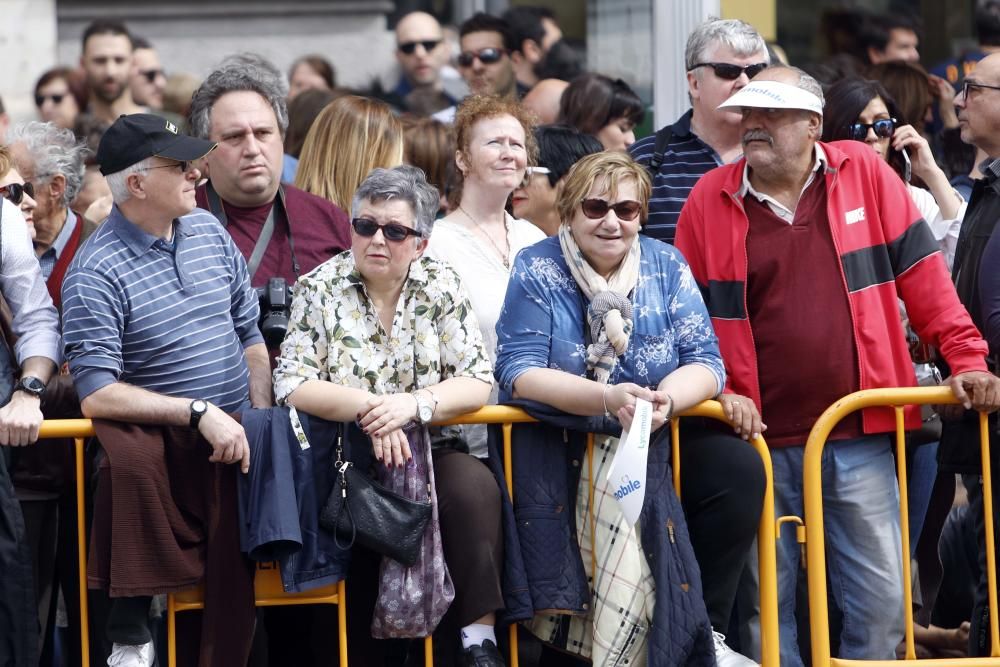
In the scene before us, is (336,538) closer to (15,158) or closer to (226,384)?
(226,384)

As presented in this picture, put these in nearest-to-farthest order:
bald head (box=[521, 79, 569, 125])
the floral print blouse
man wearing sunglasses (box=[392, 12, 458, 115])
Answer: the floral print blouse
bald head (box=[521, 79, 569, 125])
man wearing sunglasses (box=[392, 12, 458, 115])

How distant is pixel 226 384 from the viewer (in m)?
5.55

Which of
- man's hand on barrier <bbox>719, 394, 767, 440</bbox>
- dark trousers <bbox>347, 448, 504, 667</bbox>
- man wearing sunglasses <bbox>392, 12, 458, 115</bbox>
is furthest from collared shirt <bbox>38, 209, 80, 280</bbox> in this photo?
man wearing sunglasses <bbox>392, 12, 458, 115</bbox>

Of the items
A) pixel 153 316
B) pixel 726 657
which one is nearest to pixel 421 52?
pixel 153 316

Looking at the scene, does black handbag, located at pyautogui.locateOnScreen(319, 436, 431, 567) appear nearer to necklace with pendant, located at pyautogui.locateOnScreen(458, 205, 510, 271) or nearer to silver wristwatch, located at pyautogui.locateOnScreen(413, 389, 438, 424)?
silver wristwatch, located at pyautogui.locateOnScreen(413, 389, 438, 424)

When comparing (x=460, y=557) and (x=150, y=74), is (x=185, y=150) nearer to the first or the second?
(x=460, y=557)

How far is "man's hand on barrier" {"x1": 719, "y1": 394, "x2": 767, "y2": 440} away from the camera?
554 centimetres

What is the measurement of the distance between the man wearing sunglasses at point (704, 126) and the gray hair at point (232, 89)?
1452 millimetres

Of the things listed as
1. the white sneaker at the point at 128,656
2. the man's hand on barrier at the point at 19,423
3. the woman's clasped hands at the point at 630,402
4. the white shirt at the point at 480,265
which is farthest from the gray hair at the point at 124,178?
the woman's clasped hands at the point at 630,402

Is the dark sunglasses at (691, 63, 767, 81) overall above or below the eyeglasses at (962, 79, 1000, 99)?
above

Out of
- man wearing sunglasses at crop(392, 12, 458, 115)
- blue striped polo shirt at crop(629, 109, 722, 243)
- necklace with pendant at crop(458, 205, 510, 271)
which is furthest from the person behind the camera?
man wearing sunglasses at crop(392, 12, 458, 115)

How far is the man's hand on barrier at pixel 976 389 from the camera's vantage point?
553cm

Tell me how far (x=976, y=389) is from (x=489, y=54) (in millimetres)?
5211

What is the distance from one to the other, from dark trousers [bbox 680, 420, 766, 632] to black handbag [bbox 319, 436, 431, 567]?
0.93 m
